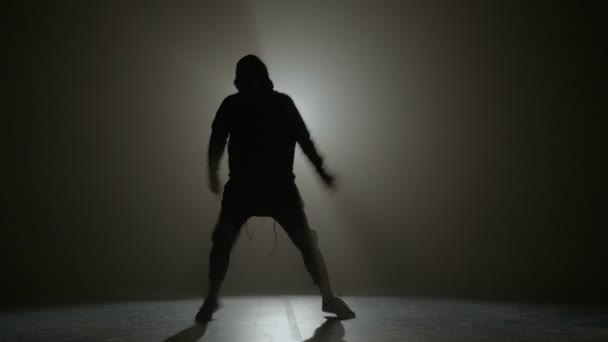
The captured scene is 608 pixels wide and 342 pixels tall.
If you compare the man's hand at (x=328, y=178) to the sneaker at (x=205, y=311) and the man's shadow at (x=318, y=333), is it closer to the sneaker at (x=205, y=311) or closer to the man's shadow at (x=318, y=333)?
the man's shadow at (x=318, y=333)

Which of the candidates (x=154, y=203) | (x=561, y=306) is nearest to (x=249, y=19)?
(x=154, y=203)

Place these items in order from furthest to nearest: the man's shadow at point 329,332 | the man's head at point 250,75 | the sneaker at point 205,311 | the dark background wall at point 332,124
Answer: the dark background wall at point 332,124
the man's head at point 250,75
the sneaker at point 205,311
the man's shadow at point 329,332

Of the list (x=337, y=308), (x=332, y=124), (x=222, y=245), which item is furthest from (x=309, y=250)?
(x=332, y=124)

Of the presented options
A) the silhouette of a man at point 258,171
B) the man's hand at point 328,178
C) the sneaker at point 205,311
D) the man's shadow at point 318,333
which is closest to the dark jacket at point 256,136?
the silhouette of a man at point 258,171

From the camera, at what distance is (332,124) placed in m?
6.08

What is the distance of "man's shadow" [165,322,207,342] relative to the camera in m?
2.16

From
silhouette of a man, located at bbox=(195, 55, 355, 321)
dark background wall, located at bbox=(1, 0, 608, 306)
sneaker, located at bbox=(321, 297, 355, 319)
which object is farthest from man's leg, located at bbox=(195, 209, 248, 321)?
dark background wall, located at bbox=(1, 0, 608, 306)

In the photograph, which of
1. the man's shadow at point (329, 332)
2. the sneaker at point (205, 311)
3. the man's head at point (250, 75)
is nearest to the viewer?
the man's shadow at point (329, 332)

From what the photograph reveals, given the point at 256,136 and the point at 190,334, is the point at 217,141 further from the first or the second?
the point at 190,334

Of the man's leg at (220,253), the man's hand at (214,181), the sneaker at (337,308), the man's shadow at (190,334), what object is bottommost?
the man's shadow at (190,334)

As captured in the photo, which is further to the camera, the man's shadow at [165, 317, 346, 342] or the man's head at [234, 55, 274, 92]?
the man's head at [234, 55, 274, 92]

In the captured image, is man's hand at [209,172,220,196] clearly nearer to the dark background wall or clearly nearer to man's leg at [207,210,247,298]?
man's leg at [207,210,247,298]

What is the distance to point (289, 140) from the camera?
2.79 m

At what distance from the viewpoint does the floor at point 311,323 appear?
2.19 m
